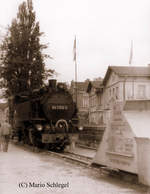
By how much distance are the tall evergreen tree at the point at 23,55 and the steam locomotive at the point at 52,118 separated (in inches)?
477

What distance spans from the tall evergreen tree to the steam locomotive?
12.1m

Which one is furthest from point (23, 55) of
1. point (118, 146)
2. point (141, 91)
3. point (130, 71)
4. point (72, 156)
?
point (118, 146)

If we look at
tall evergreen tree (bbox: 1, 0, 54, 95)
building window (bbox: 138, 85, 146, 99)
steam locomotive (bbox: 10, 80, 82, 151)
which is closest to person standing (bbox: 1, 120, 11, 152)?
steam locomotive (bbox: 10, 80, 82, 151)

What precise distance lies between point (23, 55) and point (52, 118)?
15.4 m

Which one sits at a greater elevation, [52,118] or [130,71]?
[130,71]

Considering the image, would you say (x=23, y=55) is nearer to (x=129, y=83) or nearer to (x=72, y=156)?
(x=129, y=83)

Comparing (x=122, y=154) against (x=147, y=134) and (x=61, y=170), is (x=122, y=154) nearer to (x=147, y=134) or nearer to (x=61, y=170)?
(x=147, y=134)

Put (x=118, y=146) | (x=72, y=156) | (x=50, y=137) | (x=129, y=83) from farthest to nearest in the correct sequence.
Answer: (x=129, y=83)
(x=50, y=137)
(x=72, y=156)
(x=118, y=146)

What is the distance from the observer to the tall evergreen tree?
1164 inches

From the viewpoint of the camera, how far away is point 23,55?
101 feet

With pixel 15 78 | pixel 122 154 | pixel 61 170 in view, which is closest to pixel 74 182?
pixel 122 154

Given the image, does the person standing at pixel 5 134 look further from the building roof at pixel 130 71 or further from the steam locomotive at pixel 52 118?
the building roof at pixel 130 71

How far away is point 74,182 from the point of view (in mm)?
8109

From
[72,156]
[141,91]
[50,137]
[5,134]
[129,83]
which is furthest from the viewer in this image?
[129,83]
